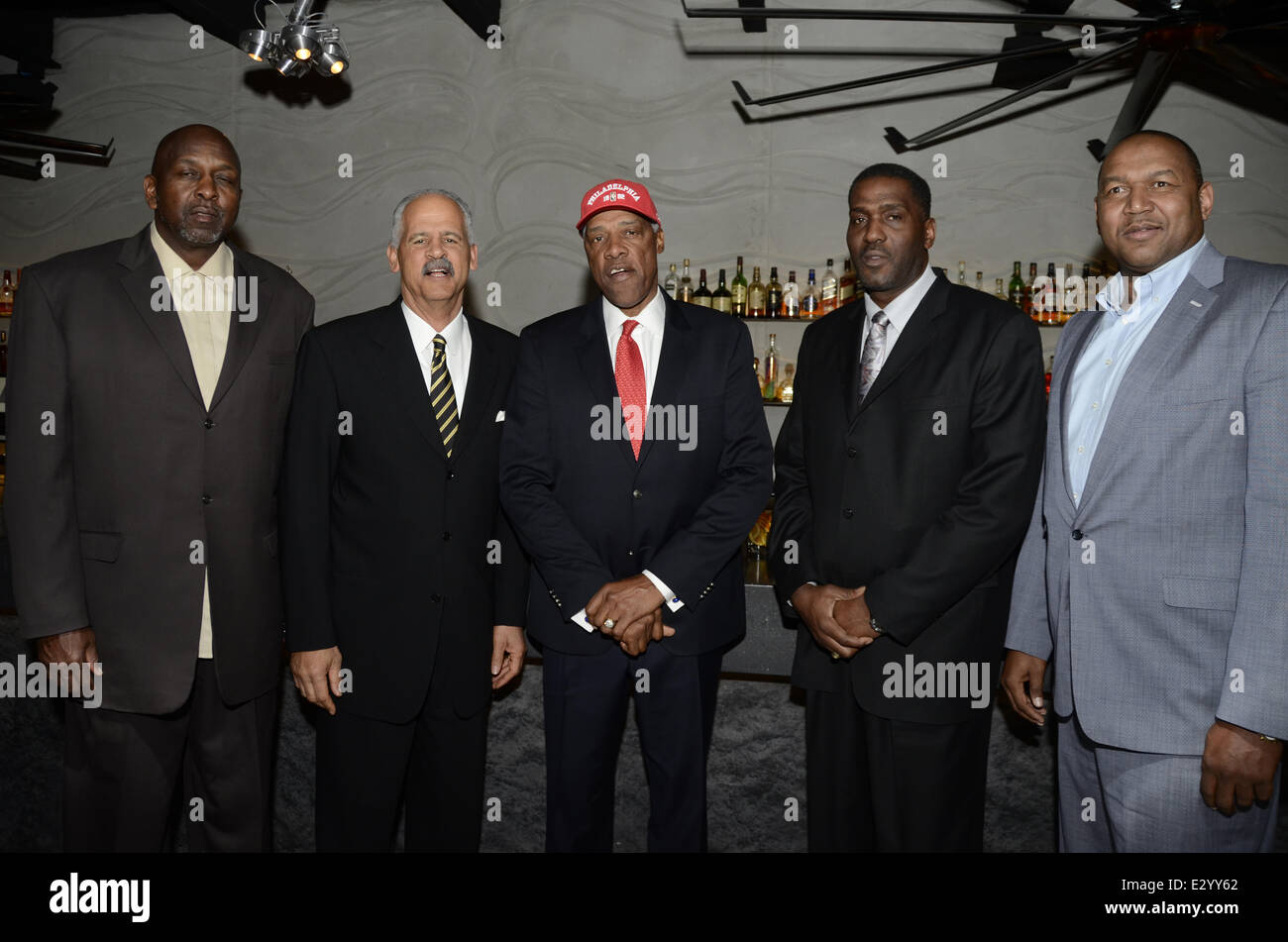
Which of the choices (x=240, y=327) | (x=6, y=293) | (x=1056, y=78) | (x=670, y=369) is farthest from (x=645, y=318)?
(x=6, y=293)

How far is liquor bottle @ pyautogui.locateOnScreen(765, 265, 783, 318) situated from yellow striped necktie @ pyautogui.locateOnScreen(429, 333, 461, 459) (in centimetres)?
295

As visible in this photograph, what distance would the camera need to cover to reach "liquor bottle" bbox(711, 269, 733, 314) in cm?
503

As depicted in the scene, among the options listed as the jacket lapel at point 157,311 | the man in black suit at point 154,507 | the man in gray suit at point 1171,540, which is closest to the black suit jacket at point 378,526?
the man in black suit at point 154,507

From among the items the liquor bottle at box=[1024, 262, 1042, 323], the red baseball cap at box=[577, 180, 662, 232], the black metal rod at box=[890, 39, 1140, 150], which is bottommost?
the red baseball cap at box=[577, 180, 662, 232]

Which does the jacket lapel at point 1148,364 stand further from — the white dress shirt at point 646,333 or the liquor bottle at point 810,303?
the liquor bottle at point 810,303

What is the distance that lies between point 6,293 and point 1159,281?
650 centimetres

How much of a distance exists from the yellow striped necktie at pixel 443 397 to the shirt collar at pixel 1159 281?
5.24ft

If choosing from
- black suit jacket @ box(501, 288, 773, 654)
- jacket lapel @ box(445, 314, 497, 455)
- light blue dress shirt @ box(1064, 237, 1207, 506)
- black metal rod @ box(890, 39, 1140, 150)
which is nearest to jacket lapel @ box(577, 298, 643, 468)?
black suit jacket @ box(501, 288, 773, 654)

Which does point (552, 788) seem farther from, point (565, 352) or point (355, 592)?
point (565, 352)

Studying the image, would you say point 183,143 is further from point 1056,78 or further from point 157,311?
point 1056,78

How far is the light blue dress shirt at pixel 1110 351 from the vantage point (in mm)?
1946

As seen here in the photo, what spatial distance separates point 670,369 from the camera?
2.34 m

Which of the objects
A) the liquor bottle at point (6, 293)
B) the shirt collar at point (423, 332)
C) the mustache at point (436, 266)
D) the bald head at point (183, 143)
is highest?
the liquor bottle at point (6, 293)

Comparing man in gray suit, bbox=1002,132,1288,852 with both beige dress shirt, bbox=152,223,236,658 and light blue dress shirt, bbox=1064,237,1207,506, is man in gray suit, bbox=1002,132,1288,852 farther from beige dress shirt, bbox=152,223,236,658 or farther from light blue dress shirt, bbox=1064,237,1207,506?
beige dress shirt, bbox=152,223,236,658
